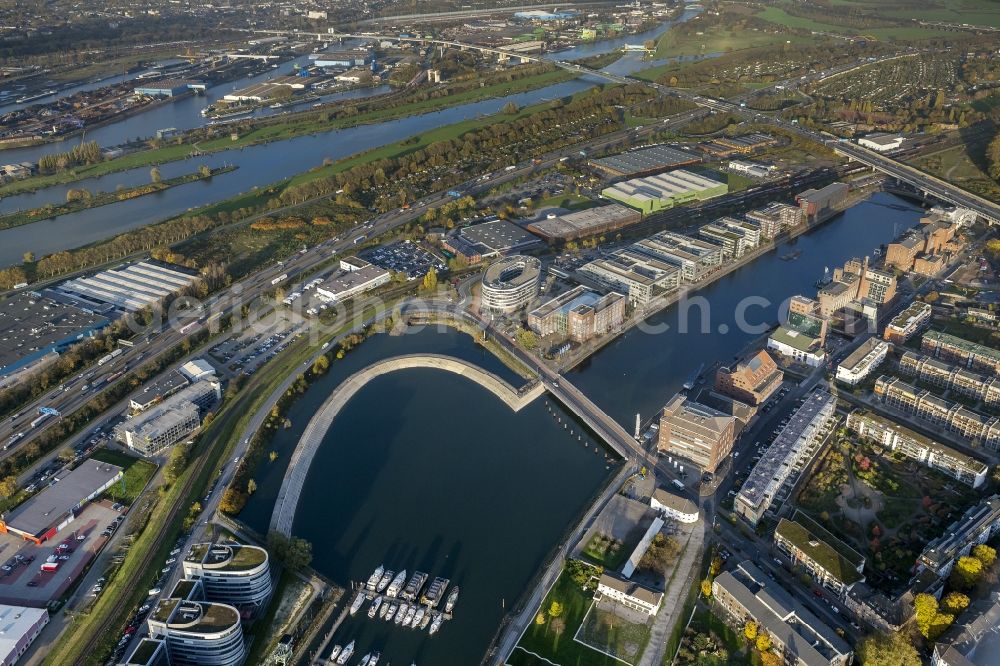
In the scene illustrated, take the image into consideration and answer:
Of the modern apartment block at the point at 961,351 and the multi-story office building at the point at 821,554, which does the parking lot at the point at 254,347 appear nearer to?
the multi-story office building at the point at 821,554

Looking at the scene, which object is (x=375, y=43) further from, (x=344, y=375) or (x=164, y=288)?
(x=344, y=375)

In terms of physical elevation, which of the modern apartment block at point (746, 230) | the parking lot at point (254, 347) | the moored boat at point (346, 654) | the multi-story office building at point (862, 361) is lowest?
the moored boat at point (346, 654)

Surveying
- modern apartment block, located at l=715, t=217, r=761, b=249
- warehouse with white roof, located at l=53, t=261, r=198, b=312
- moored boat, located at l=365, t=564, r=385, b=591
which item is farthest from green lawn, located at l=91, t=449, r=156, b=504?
modern apartment block, located at l=715, t=217, r=761, b=249

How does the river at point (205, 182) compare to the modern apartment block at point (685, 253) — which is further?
the river at point (205, 182)

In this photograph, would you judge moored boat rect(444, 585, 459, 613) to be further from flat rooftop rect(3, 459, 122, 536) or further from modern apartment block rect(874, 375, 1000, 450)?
modern apartment block rect(874, 375, 1000, 450)

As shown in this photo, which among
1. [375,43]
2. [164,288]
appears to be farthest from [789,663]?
[375,43]

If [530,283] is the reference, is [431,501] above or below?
below

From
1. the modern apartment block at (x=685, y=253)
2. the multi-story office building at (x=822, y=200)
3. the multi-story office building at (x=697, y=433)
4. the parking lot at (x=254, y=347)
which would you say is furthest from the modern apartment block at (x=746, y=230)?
the parking lot at (x=254, y=347)

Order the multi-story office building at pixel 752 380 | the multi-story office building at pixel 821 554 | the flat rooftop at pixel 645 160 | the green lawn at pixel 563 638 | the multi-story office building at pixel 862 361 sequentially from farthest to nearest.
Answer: the flat rooftop at pixel 645 160
the multi-story office building at pixel 862 361
the multi-story office building at pixel 752 380
the multi-story office building at pixel 821 554
the green lawn at pixel 563 638
